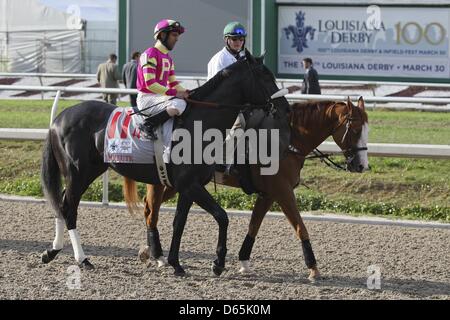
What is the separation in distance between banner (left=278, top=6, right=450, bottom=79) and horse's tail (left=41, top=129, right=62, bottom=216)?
1525 cm

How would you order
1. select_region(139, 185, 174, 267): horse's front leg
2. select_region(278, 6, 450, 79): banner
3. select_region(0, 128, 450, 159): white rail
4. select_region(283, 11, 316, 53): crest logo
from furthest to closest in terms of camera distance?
1. select_region(283, 11, 316, 53): crest logo
2. select_region(278, 6, 450, 79): banner
3. select_region(0, 128, 450, 159): white rail
4. select_region(139, 185, 174, 267): horse's front leg

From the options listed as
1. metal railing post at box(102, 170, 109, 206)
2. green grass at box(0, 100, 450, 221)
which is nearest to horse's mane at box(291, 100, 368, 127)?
green grass at box(0, 100, 450, 221)

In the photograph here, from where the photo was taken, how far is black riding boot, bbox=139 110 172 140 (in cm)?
710

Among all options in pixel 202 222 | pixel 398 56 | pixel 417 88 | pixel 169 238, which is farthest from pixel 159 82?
pixel 398 56

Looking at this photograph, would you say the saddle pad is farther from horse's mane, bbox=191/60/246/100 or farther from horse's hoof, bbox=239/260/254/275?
horse's hoof, bbox=239/260/254/275

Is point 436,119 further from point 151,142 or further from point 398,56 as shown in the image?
point 398,56

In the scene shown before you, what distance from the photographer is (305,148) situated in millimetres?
7352

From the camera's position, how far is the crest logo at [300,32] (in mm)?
22516

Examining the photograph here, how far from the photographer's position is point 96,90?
10.6 meters

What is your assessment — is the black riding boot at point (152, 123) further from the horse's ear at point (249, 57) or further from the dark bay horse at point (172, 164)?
A: the horse's ear at point (249, 57)

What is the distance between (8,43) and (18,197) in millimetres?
12808

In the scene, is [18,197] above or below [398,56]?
below

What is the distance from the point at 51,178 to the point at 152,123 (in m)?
1.04
